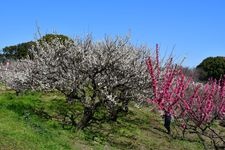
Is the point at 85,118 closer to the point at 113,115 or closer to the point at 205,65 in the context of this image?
the point at 113,115

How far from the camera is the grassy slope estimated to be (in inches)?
542

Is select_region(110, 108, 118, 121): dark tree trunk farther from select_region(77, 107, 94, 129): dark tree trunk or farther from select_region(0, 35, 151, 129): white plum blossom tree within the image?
select_region(77, 107, 94, 129): dark tree trunk

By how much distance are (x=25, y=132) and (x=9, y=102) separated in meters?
5.53

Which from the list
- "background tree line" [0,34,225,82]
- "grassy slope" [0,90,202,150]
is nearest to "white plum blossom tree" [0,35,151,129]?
"grassy slope" [0,90,202,150]

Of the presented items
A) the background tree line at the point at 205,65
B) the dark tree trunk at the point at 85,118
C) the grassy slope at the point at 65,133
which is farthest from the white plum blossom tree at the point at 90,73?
the background tree line at the point at 205,65

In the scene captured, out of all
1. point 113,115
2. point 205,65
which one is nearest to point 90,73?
point 113,115

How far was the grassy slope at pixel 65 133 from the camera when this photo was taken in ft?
45.1

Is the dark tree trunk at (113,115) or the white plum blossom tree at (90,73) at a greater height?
the white plum blossom tree at (90,73)

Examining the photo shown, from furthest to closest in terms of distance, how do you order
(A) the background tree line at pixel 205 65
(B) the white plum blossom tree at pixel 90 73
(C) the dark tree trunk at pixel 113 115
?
(A) the background tree line at pixel 205 65, (C) the dark tree trunk at pixel 113 115, (B) the white plum blossom tree at pixel 90 73

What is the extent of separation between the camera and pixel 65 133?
15.7m

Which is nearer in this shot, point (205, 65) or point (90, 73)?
point (90, 73)

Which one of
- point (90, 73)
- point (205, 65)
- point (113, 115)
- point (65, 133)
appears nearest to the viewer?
point (65, 133)

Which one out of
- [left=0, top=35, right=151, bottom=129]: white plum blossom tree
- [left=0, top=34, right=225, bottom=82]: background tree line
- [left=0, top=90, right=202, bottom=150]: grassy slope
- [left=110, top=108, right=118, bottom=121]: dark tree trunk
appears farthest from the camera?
[left=0, top=34, right=225, bottom=82]: background tree line

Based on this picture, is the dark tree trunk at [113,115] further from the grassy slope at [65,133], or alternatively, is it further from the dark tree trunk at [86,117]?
the dark tree trunk at [86,117]
